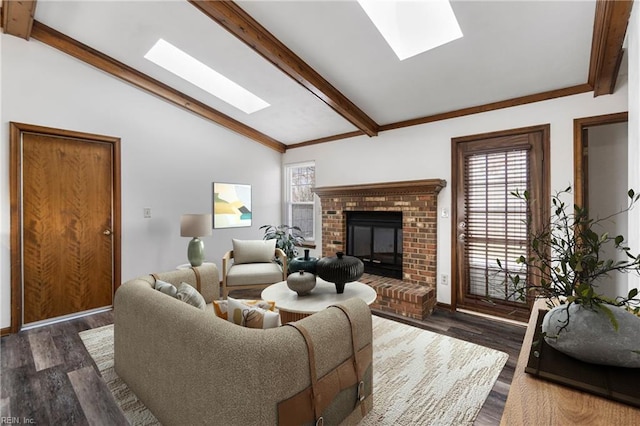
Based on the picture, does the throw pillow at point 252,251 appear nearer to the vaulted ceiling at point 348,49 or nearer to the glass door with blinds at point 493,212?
the vaulted ceiling at point 348,49

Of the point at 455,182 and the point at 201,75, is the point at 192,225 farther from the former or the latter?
the point at 455,182

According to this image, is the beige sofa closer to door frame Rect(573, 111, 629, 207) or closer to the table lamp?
the table lamp

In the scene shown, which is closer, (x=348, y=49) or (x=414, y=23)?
(x=414, y=23)

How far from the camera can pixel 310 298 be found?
248 centimetres

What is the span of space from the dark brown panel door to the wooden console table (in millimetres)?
4172

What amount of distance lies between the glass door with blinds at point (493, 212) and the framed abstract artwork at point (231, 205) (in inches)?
125

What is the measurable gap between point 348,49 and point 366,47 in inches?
6.4

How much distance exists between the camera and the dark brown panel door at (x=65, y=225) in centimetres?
314

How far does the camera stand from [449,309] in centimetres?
355

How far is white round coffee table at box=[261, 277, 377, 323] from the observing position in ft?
7.45

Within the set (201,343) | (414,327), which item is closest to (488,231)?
(414,327)

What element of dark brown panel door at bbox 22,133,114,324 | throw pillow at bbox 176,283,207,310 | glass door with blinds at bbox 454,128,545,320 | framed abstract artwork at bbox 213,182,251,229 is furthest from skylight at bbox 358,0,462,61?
dark brown panel door at bbox 22,133,114,324

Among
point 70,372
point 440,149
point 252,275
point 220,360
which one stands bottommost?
point 70,372

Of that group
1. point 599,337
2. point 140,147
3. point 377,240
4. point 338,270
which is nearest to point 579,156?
point 377,240
